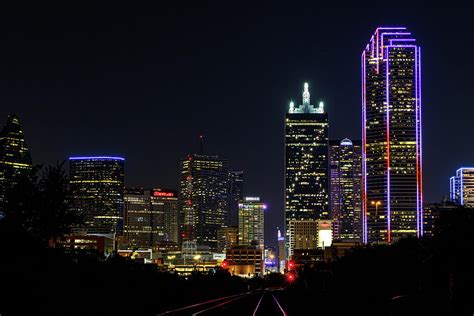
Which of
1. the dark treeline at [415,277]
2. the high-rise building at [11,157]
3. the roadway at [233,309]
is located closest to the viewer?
the dark treeline at [415,277]

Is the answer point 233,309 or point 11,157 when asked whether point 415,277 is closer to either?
point 233,309

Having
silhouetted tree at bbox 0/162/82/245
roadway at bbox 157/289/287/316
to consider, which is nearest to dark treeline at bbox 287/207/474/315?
roadway at bbox 157/289/287/316

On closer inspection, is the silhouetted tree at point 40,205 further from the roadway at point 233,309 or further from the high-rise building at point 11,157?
the roadway at point 233,309

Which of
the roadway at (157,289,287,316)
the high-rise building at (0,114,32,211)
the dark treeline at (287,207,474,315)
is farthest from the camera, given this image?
the high-rise building at (0,114,32,211)

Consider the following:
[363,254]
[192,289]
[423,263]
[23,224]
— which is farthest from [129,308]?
[363,254]

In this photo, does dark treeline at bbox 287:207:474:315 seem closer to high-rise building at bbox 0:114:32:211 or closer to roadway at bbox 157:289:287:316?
roadway at bbox 157:289:287:316

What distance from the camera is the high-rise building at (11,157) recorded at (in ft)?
217

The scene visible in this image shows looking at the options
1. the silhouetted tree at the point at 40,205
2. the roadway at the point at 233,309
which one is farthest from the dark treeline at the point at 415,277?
the silhouetted tree at the point at 40,205

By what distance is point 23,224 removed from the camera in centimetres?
6262

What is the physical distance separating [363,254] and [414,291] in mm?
41357

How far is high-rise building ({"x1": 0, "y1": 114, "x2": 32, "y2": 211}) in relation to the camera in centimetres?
6625

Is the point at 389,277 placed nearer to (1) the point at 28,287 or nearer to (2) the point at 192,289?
(2) the point at 192,289

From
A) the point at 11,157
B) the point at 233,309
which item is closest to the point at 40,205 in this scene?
the point at 233,309

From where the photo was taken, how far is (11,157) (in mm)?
93875
